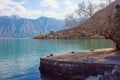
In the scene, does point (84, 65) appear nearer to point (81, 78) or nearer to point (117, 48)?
point (81, 78)

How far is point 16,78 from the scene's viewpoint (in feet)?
140

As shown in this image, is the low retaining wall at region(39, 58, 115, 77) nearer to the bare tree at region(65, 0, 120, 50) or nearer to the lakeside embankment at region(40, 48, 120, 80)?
the lakeside embankment at region(40, 48, 120, 80)

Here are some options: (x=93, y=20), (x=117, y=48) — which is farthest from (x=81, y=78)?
(x=93, y=20)

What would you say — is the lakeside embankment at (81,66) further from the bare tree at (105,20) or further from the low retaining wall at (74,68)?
the bare tree at (105,20)

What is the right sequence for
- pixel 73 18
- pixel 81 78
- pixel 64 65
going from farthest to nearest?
pixel 73 18 < pixel 64 65 < pixel 81 78

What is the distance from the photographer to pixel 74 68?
1580 inches

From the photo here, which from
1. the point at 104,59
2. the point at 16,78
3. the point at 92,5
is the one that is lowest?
the point at 16,78

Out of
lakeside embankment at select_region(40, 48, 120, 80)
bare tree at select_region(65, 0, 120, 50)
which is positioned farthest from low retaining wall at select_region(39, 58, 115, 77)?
bare tree at select_region(65, 0, 120, 50)

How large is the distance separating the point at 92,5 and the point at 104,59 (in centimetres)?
1833

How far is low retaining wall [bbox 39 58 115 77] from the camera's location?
3731 cm

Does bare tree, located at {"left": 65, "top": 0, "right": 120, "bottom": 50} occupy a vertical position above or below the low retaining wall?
above

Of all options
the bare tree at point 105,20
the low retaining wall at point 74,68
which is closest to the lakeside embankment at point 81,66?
the low retaining wall at point 74,68

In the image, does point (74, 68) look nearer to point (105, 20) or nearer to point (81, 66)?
point (81, 66)

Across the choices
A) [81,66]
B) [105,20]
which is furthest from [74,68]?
[105,20]
